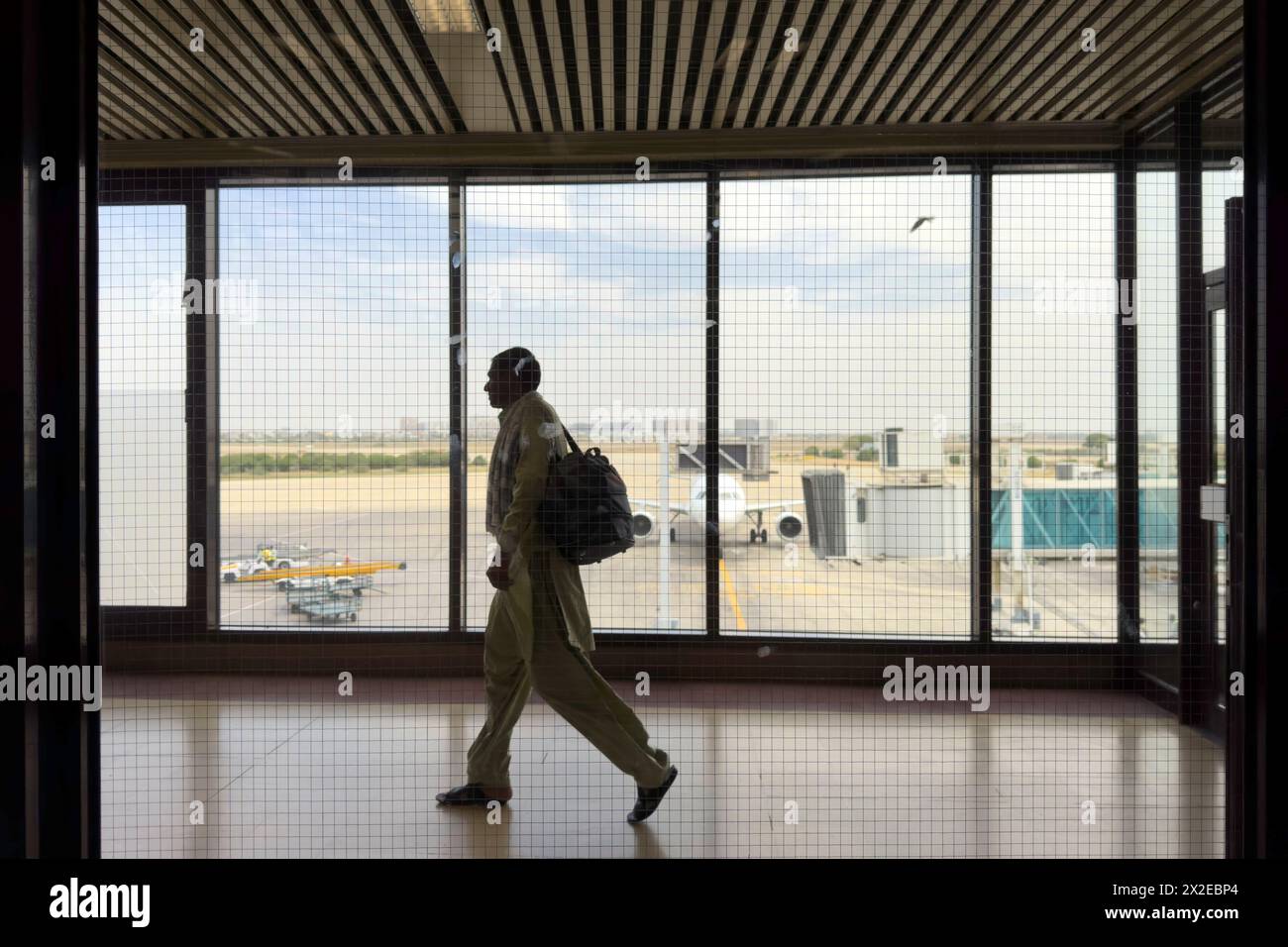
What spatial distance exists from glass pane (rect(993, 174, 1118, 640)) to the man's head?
6.81 feet

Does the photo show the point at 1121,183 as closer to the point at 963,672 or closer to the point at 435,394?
the point at 963,672

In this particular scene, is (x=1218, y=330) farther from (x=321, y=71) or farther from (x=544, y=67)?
(x=321, y=71)

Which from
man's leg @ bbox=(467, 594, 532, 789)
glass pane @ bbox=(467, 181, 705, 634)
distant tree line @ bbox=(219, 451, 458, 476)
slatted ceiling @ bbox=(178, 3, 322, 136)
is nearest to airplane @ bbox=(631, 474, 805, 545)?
glass pane @ bbox=(467, 181, 705, 634)

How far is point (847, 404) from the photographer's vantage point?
3426 millimetres

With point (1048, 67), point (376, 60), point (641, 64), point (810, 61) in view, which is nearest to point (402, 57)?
point (376, 60)

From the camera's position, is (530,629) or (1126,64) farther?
(1126,64)

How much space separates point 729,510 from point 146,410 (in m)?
2.39

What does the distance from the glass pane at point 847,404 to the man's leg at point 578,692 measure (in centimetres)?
103

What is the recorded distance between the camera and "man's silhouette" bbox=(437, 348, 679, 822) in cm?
246

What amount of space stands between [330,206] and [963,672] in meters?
3.17

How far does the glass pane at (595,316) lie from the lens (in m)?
2.85

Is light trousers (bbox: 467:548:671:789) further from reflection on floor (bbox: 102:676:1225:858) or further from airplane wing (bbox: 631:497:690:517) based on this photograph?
airplane wing (bbox: 631:497:690:517)

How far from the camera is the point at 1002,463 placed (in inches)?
146

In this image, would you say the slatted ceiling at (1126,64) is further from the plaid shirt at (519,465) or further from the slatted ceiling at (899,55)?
the plaid shirt at (519,465)
